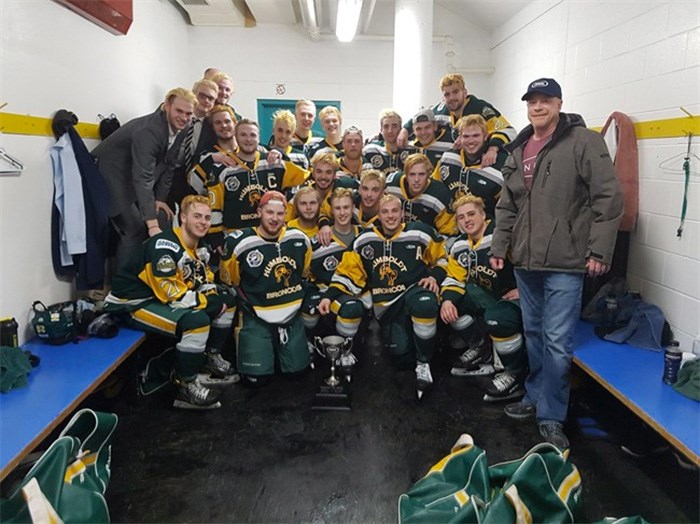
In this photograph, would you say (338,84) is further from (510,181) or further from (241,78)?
(510,181)

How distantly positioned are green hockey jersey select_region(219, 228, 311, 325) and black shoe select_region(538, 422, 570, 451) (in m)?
1.46

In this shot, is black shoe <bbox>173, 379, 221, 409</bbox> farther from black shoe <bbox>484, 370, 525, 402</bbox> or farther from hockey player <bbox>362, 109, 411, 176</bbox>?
hockey player <bbox>362, 109, 411, 176</bbox>

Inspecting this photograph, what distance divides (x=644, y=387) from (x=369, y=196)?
5.90ft

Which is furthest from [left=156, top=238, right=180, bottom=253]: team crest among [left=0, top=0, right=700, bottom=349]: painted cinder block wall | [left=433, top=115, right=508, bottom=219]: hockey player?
[left=433, top=115, right=508, bottom=219]: hockey player

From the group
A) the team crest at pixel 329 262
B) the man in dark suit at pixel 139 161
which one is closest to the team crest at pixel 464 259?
the team crest at pixel 329 262

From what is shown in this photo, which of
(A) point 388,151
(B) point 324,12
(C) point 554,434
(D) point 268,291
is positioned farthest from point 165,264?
(B) point 324,12

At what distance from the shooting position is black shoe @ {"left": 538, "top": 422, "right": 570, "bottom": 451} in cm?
217

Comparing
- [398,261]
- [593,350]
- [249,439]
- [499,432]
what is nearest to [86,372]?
[249,439]

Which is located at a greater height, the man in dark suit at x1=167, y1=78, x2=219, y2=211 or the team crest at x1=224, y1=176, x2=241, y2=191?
the man in dark suit at x1=167, y1=78, x2=219, y2=211

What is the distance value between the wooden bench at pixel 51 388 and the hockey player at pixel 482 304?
5.77ft

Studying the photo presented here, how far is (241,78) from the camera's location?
5949 millimetres

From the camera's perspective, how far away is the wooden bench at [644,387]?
5.46ft

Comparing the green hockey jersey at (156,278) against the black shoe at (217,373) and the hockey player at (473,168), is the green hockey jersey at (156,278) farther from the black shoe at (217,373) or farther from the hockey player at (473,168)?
the hockey player at (473,168)

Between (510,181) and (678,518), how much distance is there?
1522mm
